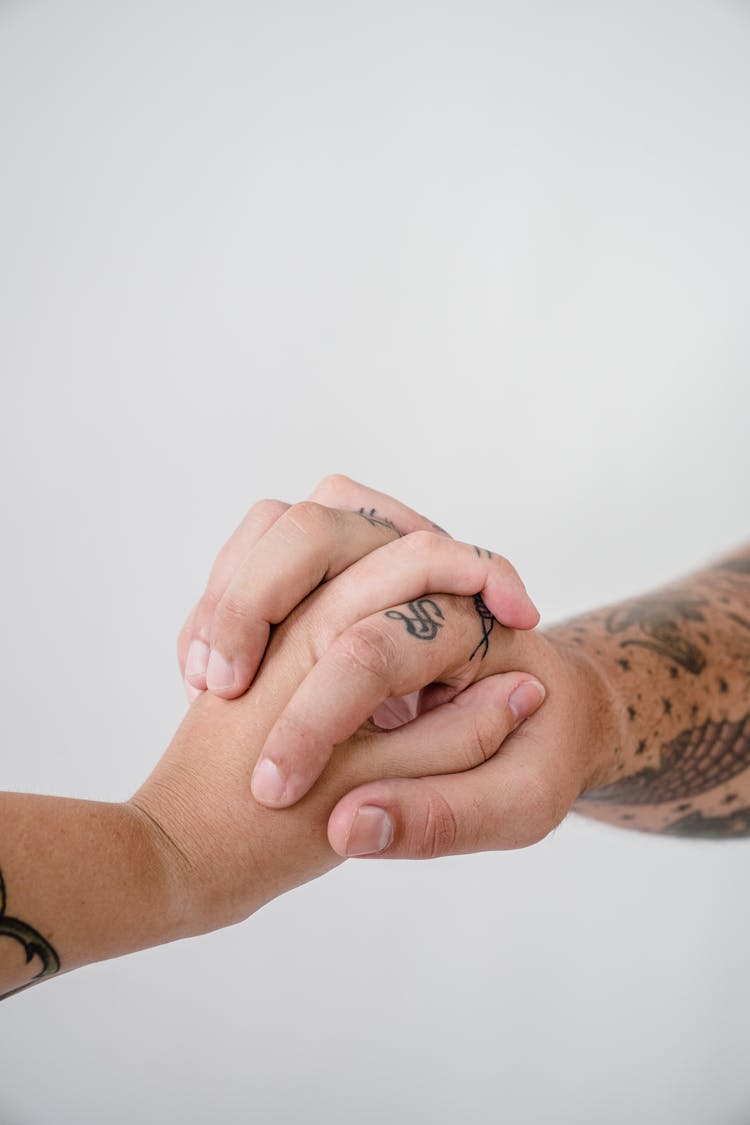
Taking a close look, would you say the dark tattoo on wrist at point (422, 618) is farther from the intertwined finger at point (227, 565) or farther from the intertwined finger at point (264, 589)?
the intertwined finger at point (227, 565)

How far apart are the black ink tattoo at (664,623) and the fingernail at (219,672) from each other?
2.85ft

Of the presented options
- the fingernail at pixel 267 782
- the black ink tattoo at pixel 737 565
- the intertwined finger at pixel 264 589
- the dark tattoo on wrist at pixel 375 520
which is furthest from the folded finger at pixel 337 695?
the black ink tattoo at pixel 737 565

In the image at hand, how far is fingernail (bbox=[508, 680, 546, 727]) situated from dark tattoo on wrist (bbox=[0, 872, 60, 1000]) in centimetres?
83

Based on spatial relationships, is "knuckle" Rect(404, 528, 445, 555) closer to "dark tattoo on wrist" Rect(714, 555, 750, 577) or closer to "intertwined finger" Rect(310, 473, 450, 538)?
"intertwined finger" Rect(310, 473, 450, 538)

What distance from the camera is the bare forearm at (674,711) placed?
1.92 metres

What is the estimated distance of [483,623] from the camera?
1695mm

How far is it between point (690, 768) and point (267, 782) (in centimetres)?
100

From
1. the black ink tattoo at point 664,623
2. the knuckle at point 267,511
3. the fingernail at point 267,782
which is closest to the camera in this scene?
the fingernail at point 267,782

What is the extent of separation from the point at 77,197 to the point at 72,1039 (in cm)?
279

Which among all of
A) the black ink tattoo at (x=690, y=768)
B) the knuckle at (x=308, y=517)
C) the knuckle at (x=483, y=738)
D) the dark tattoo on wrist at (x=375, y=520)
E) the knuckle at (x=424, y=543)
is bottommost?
the black ink tattoo at (x=690, y=768)

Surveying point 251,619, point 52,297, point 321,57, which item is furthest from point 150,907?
point 321,57

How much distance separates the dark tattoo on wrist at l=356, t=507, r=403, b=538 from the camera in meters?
1.75

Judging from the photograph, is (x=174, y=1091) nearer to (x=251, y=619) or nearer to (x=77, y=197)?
(x=251, y=619)

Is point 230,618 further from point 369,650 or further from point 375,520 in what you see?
point 375,520
